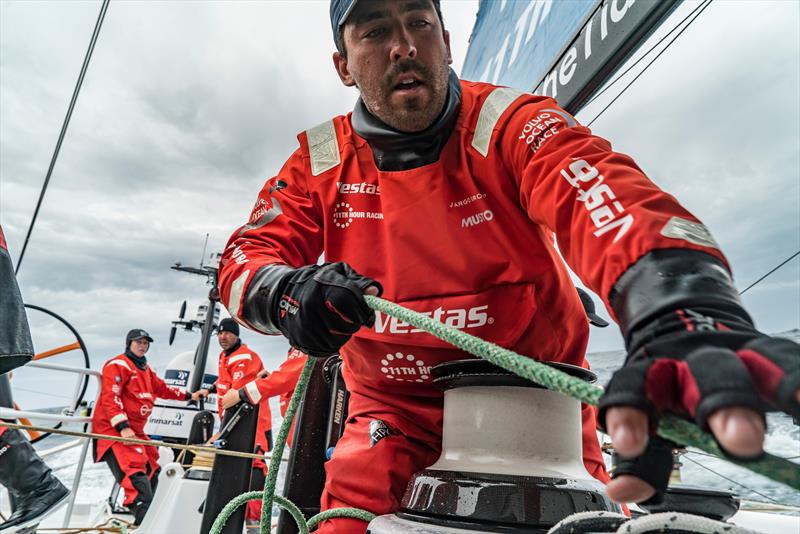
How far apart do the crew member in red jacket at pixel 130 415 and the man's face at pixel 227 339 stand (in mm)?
1061

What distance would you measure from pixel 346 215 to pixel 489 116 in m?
0.46

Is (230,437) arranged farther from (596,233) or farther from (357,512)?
(596,233)

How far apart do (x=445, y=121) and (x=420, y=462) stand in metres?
0.92

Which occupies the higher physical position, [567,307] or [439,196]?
[439,196]

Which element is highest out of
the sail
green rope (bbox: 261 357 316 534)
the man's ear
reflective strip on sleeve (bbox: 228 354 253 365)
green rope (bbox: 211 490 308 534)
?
the sail

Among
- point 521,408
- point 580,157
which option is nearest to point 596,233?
point 580,157

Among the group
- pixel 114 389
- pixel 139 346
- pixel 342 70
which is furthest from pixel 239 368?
pixel 342 70

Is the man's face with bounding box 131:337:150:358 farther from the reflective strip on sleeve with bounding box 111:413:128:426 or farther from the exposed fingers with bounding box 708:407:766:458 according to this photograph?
the exposed fingers with bounding box 708:407:766:458

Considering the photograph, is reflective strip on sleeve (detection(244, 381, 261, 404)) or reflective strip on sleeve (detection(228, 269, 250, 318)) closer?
reflective strip on sleeve (detection(228, 269, 250, 318))

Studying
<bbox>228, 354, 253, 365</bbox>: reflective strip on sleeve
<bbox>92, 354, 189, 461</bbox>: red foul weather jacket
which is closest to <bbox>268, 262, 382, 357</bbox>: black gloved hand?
<bbox>92, 354, 189, 461</bbox>: red foul weather jacket

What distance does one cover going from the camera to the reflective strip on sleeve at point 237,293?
1135 mm

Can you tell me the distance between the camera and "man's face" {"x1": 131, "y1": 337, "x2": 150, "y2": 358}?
6934 millimetres

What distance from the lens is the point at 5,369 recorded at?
6.04ft

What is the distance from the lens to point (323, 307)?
2.98 ft
